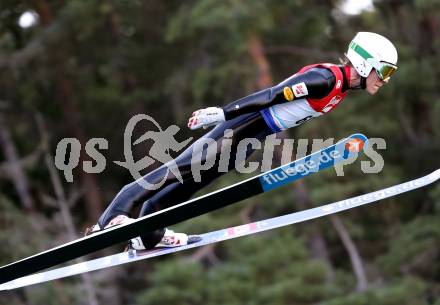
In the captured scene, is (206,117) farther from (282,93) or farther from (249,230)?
(249,230)

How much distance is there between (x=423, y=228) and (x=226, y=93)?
423 cm

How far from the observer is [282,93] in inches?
259

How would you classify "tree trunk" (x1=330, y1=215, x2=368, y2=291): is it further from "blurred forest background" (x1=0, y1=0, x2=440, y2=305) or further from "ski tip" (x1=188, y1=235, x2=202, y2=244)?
"ski tip" (x1=188, y1=235, x2=202, y2=244)

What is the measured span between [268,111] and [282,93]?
323 millimetres

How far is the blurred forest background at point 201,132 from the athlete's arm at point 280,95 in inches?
353

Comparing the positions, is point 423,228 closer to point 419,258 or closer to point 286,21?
point 419,258

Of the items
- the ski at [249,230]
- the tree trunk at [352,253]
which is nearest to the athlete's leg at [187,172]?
the ski at [249,230]

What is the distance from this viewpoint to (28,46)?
1816 centimetres

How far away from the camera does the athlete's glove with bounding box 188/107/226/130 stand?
6.43 metres

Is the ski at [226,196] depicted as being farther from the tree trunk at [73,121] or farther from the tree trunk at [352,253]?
the tree trunk at [73,121]

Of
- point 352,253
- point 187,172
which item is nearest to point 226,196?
point 187,172

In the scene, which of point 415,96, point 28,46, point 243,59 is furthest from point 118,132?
point 415,96

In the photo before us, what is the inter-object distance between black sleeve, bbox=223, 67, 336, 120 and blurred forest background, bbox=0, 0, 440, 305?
8.97m

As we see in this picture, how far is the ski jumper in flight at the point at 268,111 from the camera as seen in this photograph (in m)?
6.55
